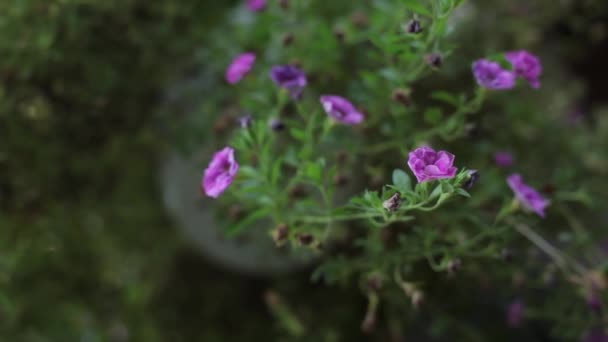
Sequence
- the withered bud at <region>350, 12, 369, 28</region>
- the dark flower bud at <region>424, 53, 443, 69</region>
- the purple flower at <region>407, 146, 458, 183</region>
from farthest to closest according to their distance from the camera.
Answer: the withered bud at <region>350, 12, 369, 28</region> → the dark flower bud at <region>424, 53, 443, 69</region> → the purple flower at <region>407, 146, 458, 183</region>

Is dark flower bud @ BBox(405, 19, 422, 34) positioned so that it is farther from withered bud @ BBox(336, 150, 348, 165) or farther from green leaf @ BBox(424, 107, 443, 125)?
A: withered bud @ BBox(336, 150, 348, 165)

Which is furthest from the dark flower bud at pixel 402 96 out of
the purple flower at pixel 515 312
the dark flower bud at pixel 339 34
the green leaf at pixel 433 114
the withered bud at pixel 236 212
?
the purple flower at pixel 515 312

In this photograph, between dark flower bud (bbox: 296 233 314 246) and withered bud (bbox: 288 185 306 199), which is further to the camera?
withered bud (bbox: 288 185 306 199)

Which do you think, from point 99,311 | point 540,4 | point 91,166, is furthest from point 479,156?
→ point 99,311

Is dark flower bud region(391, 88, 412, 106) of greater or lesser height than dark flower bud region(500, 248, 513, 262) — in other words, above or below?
above

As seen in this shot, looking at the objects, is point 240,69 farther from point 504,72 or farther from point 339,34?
point 504,72

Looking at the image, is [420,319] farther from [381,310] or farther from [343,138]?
[343,138]

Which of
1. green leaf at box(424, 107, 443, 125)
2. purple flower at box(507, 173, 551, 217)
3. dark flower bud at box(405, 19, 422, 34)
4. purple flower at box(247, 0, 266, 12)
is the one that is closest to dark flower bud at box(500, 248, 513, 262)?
purple flower at box(507, 173, 551, 217)
